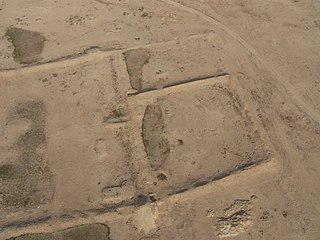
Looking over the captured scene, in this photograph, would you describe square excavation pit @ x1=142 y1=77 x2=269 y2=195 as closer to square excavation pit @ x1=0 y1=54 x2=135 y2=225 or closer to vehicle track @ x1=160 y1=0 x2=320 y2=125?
square excavation pit @ x1=0 y1=54 x2=135 y2=225

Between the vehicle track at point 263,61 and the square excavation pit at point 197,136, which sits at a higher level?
the vehicle track at point 263,61

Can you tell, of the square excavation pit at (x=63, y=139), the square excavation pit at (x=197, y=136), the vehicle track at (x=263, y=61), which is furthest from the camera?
the vehicle track at (x=263, y=61)

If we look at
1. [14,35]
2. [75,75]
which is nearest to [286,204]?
[75,75]

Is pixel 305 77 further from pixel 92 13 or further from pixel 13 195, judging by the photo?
pixel 13 195

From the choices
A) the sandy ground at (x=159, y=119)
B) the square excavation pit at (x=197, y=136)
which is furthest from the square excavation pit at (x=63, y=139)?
the square excavation pit at (x=197, y=136)

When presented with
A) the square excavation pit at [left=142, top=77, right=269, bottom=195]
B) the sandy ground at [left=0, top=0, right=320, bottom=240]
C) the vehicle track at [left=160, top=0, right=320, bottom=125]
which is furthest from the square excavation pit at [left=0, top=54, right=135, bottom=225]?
the vehicle track at [left=160, top=0, right=320, bottom=125]

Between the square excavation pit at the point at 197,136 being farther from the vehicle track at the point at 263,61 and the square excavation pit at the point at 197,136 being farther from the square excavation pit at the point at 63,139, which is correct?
the vehicle track at the point at 263,61

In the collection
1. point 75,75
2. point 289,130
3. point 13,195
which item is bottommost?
point 13,195
